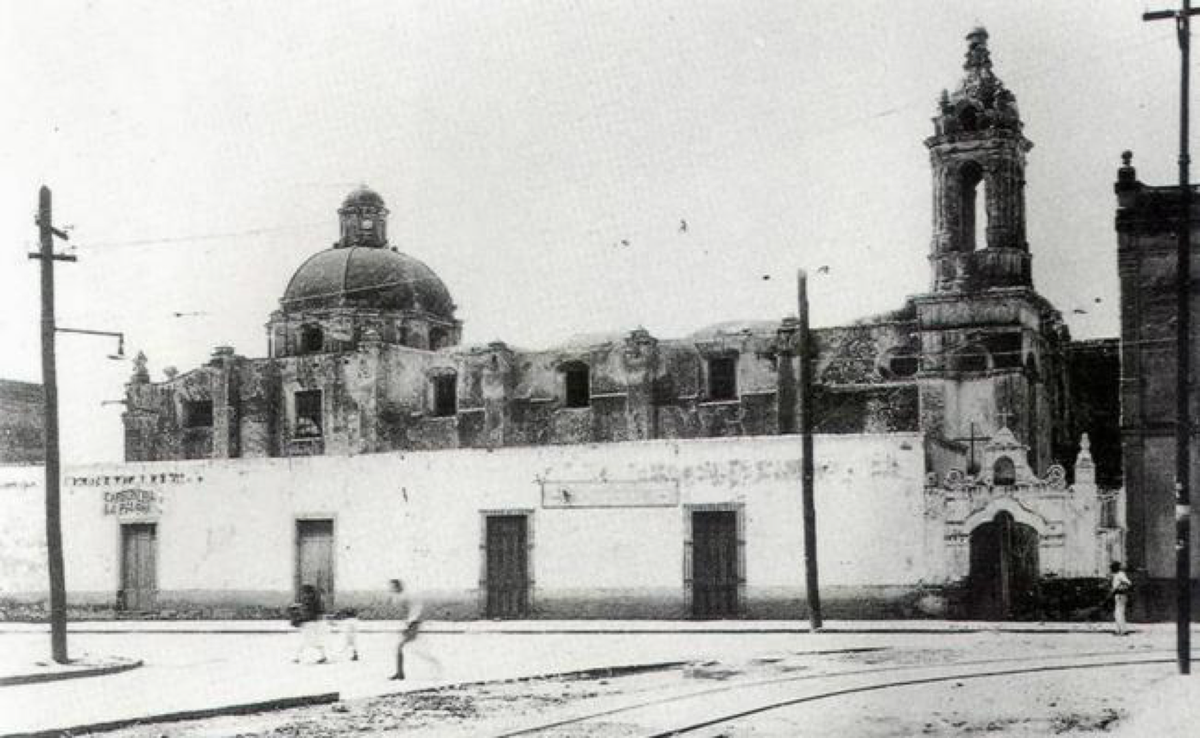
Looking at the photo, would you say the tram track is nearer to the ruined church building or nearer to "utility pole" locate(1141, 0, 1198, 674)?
"utility pole" locate(1141, 0, 1198, 674)

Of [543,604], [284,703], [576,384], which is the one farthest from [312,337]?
[284,703]

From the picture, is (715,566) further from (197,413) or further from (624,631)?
(197,413)

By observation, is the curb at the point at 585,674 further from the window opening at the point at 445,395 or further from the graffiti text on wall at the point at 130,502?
the window opening at the point at 445,395

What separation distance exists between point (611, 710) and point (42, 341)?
10.7m

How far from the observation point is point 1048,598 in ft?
86.1

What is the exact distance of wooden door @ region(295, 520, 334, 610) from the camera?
104 feet

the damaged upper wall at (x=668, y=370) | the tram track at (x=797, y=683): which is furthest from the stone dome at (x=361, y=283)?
the tram track at (x=797, y=683)

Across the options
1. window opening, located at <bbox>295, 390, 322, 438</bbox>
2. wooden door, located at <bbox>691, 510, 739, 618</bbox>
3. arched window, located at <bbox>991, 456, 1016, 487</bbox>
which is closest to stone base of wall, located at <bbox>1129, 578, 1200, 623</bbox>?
arched window, located at <bbox>991, 456, 1016, 487</bbox>

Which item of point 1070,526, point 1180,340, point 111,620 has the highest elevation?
point 1180,340

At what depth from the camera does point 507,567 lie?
30219mm

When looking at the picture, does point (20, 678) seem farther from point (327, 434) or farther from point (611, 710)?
point (327, 434)

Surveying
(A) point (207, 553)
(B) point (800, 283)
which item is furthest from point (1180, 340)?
(A) point (207, 553)

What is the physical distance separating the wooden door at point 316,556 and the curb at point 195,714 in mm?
15301

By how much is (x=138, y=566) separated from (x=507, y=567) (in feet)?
30.2
